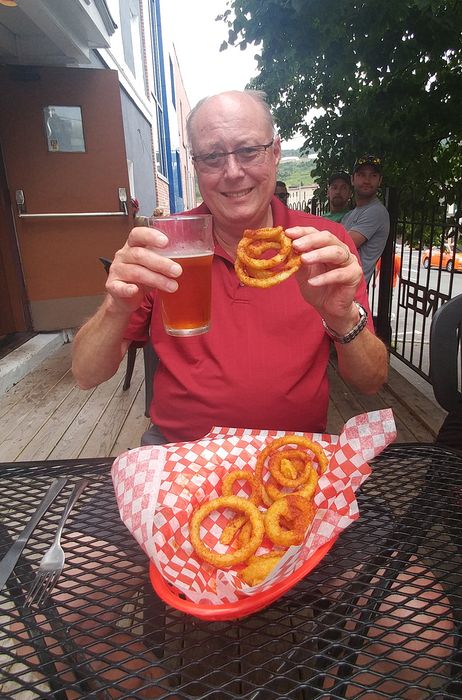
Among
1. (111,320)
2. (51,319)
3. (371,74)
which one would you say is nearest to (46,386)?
(51,319)

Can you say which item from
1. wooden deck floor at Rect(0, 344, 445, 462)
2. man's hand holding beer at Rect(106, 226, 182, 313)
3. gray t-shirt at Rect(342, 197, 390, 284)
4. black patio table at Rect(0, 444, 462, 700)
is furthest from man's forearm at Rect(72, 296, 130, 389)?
gray t-shirt at Rect(342, 197, 390, 284)

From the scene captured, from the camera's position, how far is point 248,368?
1.34m

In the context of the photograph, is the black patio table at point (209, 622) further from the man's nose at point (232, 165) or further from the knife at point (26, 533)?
the man's nose at point (232, 165)

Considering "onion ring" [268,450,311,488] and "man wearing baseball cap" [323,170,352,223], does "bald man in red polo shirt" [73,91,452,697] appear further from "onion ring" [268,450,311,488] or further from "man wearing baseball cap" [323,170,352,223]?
"man wearing baseball cap" [323,170,352,223]

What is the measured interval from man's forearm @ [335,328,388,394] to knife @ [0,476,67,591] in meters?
0.79

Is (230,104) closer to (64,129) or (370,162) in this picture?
(370,162)

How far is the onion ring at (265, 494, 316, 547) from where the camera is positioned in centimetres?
75

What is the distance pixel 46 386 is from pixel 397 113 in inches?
135

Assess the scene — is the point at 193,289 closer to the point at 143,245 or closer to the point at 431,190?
the point at 143,245

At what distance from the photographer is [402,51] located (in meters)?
2.85

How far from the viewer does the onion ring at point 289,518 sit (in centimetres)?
75

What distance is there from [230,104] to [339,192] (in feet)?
10.5

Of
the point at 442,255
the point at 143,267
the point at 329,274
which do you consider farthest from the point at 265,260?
the point at 442,255

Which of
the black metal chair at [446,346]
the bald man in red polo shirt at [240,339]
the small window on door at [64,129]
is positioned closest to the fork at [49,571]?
the bald man in red polo shirt at [240,339]
